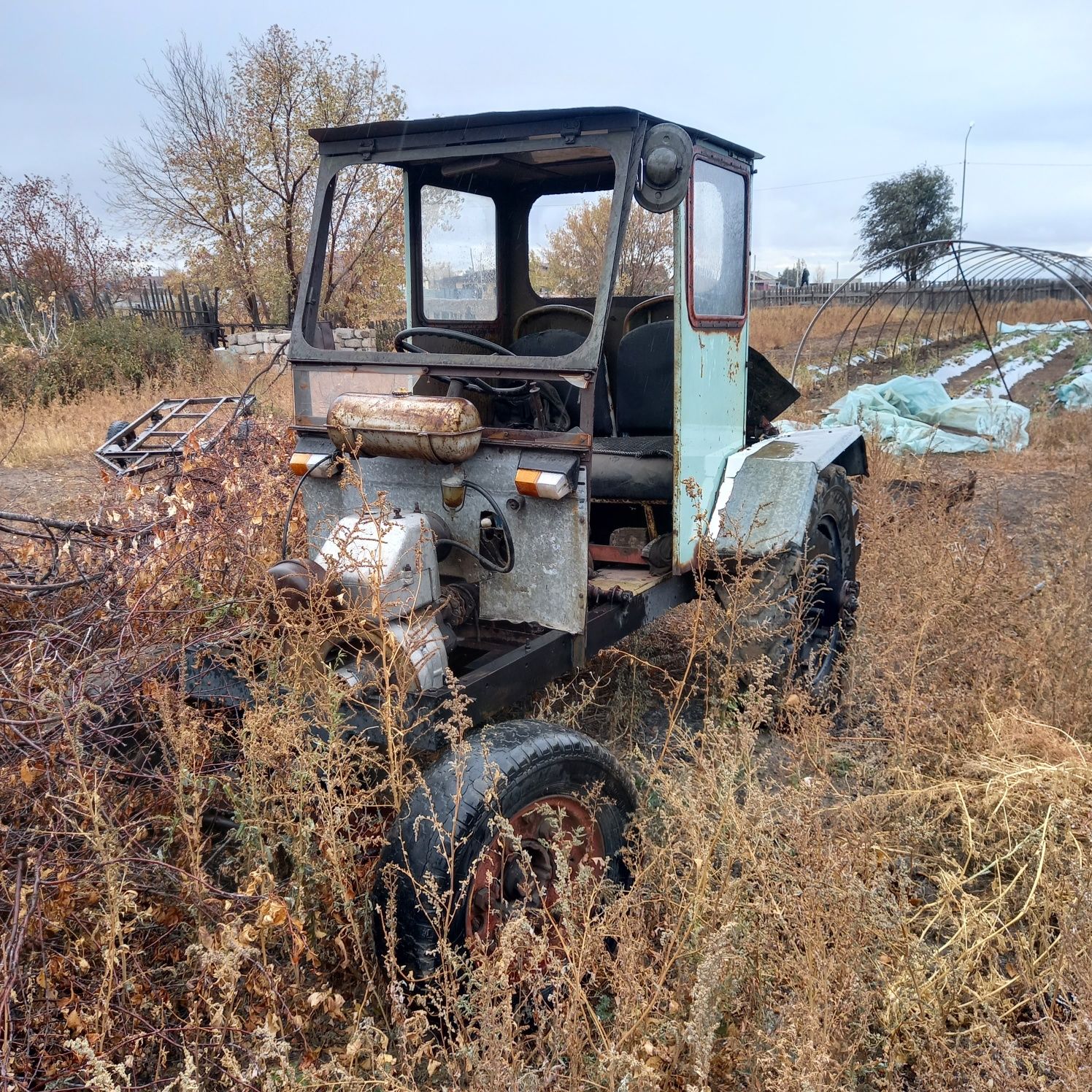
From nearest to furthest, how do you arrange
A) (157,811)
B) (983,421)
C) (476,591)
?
(157,811) → (476,591) → (983,421)

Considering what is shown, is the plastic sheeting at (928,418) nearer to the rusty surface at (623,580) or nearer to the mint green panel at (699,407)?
the mint green panel at (699,407)

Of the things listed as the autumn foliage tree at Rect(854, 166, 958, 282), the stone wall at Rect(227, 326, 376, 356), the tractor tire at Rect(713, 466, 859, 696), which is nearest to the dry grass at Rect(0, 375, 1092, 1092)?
the tractor tire at Rect(713, 466, 859, 696)

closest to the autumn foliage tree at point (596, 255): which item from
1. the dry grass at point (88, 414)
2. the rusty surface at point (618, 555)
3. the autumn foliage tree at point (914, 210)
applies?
the rusty surface at point (618, 555)

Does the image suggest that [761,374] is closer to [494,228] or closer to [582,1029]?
[494,228]

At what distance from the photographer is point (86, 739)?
2.46 m

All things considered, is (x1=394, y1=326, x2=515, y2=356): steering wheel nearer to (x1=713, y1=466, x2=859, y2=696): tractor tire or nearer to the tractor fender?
the tractor fender

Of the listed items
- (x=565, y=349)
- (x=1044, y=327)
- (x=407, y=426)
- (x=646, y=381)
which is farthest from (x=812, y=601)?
(x=1044, y=327)

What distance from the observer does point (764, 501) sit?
3.92 metres

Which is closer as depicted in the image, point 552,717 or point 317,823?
point 317,823

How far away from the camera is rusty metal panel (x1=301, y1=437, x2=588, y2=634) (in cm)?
294

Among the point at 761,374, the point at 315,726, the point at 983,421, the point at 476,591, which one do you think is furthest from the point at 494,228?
the point at 983,421

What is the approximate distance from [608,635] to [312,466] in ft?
4.03

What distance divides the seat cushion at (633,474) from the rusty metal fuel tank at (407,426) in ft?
3.10

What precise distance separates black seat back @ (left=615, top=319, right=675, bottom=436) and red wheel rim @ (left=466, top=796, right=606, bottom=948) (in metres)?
2.05
